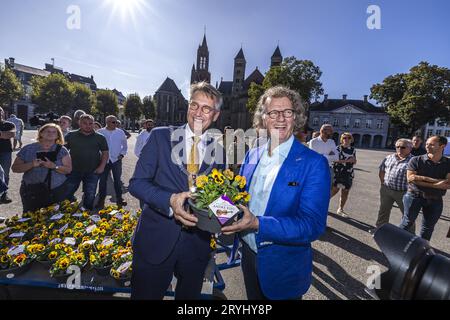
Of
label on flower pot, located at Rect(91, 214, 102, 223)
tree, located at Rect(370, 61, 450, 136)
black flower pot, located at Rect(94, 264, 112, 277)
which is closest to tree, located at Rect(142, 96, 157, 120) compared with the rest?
tree, located at Rect(370, 61, 450, 136)

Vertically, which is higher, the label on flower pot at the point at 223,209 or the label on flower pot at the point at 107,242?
the label on flower pot at the point at 223,209

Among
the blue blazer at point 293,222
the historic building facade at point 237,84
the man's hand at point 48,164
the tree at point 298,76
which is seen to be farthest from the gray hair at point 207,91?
the historic building facade at point 237,84

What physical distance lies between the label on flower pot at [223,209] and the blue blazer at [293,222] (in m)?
0.23

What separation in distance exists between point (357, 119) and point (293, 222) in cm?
6961

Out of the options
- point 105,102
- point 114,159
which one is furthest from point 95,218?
point 105,102

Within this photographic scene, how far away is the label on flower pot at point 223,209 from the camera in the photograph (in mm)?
1402

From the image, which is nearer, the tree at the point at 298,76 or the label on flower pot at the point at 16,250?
the label on flower pot at the point at 16,250

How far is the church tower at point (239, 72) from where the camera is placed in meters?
74.4

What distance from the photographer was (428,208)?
4.41m

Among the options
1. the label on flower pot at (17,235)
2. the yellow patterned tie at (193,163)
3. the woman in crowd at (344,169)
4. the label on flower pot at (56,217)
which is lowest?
the label on flower pot at (17,235)

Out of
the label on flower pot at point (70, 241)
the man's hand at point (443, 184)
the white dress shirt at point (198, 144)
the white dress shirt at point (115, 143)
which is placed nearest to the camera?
the white dress shirt at point (198, 144)

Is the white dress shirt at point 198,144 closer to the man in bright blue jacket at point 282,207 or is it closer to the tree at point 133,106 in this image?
the man in bright blue jacket at point 282,207

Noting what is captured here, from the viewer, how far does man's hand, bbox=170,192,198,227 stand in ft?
5.22

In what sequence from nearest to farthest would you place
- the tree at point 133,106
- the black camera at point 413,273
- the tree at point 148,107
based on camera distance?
the black camera at point 413,273 < the tree at point 133,106 < the tree at point 148,107
